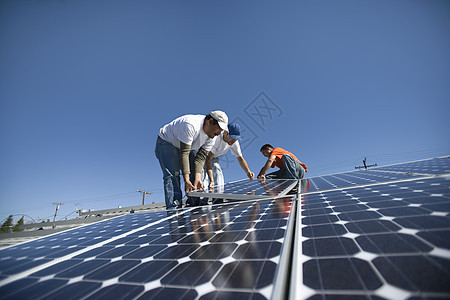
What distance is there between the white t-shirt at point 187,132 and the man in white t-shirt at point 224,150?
754 mm

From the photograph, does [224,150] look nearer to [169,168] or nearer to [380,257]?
[169,168]

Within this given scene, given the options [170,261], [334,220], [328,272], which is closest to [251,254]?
[328,272]

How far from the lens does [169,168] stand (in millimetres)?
5152

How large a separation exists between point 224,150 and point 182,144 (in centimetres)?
246

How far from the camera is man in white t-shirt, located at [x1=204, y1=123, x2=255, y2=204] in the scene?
6008mm

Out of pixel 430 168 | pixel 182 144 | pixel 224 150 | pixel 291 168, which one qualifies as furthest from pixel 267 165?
pixel 430 168

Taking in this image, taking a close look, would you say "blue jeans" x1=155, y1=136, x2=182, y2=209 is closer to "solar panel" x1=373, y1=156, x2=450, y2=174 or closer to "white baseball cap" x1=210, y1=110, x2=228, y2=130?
"white baseball cap" x1=210, y1=110, x2=228, y2=130

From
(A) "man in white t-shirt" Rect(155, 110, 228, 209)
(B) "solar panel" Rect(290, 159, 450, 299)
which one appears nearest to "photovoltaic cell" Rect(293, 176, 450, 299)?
(B) "solar panel" Rect(290, 159, 450, 299)

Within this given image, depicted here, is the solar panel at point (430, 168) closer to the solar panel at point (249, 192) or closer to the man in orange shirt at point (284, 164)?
the solar panel at point (249, 192)

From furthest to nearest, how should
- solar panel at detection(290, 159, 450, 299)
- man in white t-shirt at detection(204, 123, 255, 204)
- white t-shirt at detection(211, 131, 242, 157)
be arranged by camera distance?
white t-shirt at detection(211, 131, 242, 157) < man in white t-shirt at detection(204, 123, 255, 204) < solar panel at detection(290, 159, 450, 299)

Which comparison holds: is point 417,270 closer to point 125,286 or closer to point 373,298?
point 373,298

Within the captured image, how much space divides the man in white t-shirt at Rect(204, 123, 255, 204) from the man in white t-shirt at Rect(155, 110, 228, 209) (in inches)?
33.6

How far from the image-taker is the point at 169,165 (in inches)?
203

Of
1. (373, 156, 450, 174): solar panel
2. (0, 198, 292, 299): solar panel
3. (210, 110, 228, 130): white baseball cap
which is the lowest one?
(0, 198, 292, 299): solar panel
